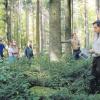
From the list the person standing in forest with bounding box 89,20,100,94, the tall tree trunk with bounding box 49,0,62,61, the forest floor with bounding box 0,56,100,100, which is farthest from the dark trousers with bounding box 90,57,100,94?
the tall tree trunk with bounding box 49,0,62,61

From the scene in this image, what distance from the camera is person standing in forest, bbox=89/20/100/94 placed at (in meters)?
9.44

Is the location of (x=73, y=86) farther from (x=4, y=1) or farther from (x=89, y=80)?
(x=4, y=1)

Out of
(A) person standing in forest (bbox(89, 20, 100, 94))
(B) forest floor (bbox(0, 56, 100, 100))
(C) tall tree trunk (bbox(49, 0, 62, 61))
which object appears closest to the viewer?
(B) forest floor (bbox(0, 56, 100, 100))

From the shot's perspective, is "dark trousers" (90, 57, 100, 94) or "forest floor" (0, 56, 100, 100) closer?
"forest floor" (0, 56, 100, 100)

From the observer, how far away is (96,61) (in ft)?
31.4

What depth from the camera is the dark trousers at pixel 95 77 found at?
9.53m

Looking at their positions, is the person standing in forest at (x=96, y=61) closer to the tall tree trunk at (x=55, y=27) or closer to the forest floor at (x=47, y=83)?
the forest floor at (x=47, y=83)

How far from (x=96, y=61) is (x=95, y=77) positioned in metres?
0.45

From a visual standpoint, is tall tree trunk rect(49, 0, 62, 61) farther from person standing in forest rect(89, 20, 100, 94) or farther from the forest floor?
person standing in forest rect(89, 20, 100, 94)

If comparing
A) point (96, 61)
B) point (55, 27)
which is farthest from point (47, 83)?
point (55, 27)

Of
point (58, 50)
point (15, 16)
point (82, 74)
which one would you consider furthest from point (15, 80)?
point (15, 16)

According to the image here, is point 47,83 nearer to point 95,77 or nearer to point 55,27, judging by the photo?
point 95,77

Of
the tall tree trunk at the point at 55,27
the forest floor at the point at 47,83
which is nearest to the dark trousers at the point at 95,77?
the forest floor at the point at 47,83

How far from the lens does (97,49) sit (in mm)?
9422
